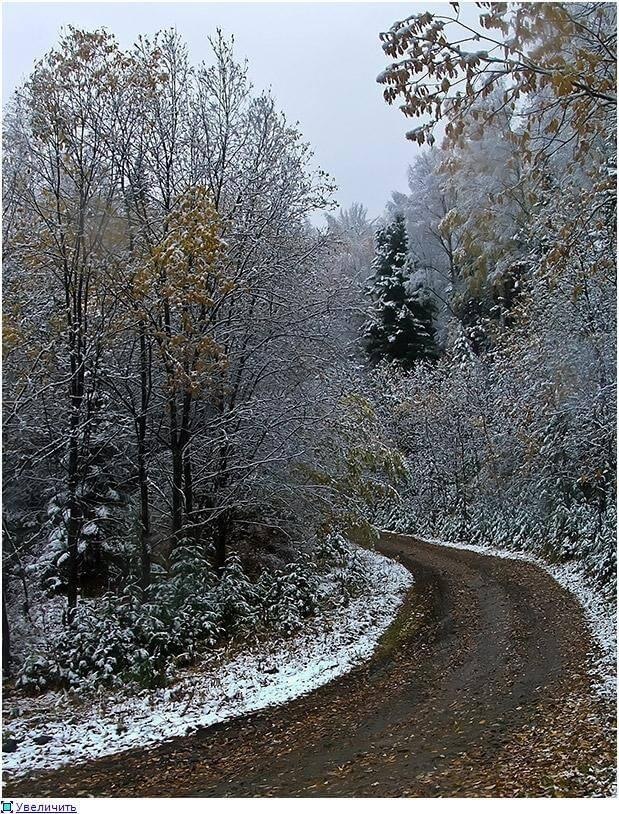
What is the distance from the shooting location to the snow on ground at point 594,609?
5.27m

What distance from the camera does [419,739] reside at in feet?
15.1

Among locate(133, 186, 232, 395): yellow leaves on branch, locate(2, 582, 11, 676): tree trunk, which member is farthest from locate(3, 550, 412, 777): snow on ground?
locate(133, 186, 232, 395): yellow leaves on branch

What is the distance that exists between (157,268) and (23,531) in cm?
268

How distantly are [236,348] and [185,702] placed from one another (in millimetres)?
3797

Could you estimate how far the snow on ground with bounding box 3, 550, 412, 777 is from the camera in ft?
15.7

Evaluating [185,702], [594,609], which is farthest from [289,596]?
[594,609]

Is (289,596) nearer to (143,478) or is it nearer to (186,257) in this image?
(143,478)

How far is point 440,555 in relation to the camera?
10609 mm

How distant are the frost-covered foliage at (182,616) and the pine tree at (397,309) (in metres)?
2.47

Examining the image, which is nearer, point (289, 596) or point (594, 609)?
point (594, 609)

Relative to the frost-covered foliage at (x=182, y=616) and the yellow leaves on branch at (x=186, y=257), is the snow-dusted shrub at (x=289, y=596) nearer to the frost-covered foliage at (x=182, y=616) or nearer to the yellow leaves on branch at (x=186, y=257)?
the frost-covered foliage at (x=182, y=616)

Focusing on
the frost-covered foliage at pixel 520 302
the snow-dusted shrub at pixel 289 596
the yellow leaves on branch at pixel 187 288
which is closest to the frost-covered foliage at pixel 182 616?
the snow-dusted shrub at pixel 289 596

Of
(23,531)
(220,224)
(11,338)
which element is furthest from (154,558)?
(220,224)

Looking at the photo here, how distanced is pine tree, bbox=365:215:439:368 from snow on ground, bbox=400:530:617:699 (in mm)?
3179
